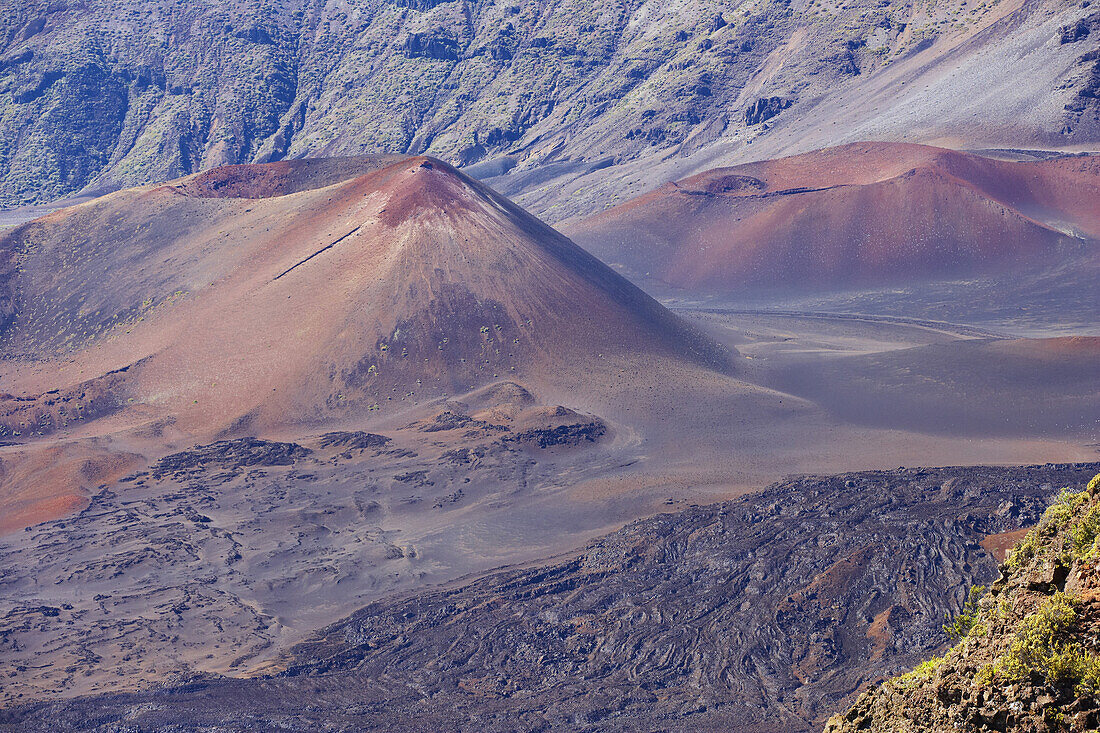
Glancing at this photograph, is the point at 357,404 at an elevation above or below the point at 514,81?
below

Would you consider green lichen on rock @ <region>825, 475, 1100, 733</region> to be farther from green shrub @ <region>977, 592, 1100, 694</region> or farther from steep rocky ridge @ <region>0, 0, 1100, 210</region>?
steep rocky ridge @ <region>0, 0, 1100, 210</region>

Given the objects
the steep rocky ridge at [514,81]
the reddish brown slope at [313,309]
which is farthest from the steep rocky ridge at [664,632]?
the steep rocky ridge at [514,81]

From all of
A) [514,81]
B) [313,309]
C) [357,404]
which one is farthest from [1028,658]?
[514,81]

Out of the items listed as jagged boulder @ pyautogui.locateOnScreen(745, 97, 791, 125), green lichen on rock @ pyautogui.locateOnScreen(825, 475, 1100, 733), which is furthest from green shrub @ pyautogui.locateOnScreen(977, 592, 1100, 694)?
jagged boulder @ pyautogui.locateOnScreen(745, 97, 791, 125)

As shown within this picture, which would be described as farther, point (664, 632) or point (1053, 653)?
point (664, 632)

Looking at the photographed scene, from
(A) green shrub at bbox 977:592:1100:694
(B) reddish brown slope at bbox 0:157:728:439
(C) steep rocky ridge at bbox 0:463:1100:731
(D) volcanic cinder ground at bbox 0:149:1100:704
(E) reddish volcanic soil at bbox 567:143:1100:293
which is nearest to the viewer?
(A) green shrub at bbox 977:592:1100:694

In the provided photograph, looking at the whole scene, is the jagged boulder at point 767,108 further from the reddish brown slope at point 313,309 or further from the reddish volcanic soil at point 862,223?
the reddish brown slope at point 313,309

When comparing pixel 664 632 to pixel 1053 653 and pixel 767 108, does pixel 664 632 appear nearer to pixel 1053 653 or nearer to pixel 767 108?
pixel 1053 653
